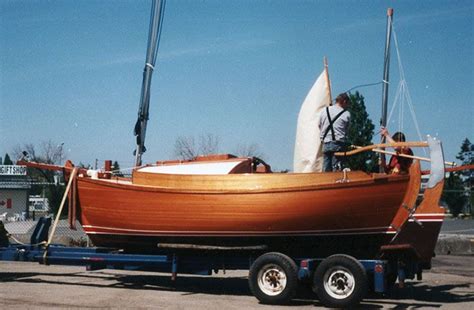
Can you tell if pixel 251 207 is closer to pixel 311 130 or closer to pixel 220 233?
pixel 220 233

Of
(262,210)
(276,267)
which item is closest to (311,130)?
(262,210)

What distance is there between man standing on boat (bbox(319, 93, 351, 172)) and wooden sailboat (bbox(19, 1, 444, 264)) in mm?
709

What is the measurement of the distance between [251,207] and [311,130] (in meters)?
A: 1.98

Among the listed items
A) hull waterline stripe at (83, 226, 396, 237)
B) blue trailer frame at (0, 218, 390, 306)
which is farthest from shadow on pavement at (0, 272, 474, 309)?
hull waterline stripe at (83, 226, 396, 237)

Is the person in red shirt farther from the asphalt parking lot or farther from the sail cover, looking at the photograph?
the asphalt parking lot

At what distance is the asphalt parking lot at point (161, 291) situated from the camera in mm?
9180

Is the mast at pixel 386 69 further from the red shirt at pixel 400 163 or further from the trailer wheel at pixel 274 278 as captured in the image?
the trailer wheel at pixel 274 278

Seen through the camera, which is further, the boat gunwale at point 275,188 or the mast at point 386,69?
the mast at point 386,69

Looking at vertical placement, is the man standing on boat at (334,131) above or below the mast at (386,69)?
below

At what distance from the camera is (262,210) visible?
9602 millimetres

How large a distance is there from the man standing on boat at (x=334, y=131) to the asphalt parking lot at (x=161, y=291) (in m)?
2.16

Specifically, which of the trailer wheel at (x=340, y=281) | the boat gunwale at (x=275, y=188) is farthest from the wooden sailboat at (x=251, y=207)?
the trailer wheel at (x=340, y=281)

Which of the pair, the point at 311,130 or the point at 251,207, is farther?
the point at 311,130

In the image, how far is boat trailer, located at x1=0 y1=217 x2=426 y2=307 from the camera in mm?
8867
